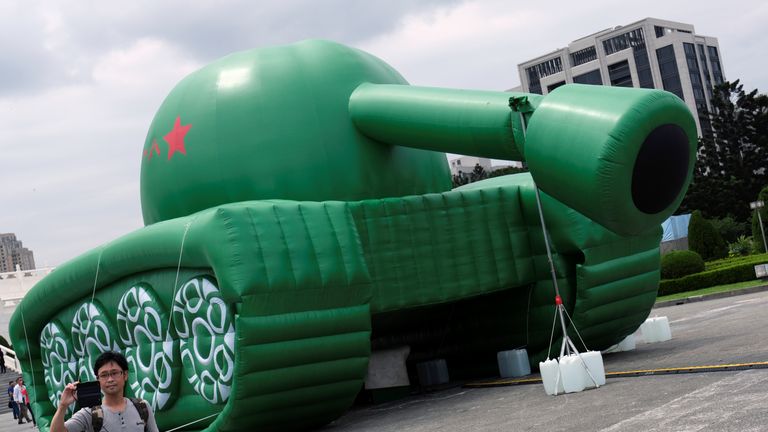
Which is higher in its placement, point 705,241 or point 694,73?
point 694,73

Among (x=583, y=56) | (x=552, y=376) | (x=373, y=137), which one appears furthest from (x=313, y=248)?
(x=583, y=56)

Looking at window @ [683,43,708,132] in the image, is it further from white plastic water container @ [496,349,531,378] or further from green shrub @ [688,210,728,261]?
white plastic water container @ [496,349,531,378]

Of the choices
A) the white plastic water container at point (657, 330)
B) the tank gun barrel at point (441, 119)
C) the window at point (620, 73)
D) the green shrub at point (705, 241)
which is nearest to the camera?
the tank gun barrel at point (441, 119)

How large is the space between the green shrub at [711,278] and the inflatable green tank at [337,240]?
1597cm

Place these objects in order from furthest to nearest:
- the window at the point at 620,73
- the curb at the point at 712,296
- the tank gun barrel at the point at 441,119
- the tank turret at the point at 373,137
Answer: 1. the window at the point at 620,73
2. the curb at the point at 712,296
3. the tank gun barrel at the point at 441,119
4. the tank turret at the point at 373,137

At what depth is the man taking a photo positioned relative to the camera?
17.2 feet

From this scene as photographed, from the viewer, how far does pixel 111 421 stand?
527cm

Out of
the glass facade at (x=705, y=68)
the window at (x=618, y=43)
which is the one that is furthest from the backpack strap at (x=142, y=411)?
the window at (x=618, y=43)

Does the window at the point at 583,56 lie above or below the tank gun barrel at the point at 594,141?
above

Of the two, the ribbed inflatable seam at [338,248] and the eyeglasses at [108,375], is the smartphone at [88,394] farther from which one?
the ribbed inflatable seam at [338,248]

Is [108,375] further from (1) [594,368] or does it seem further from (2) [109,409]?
(1) [594,368]

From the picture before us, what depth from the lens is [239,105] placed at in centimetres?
1310

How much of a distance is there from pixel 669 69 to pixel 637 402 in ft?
283

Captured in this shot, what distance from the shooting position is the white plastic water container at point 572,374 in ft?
36.8
